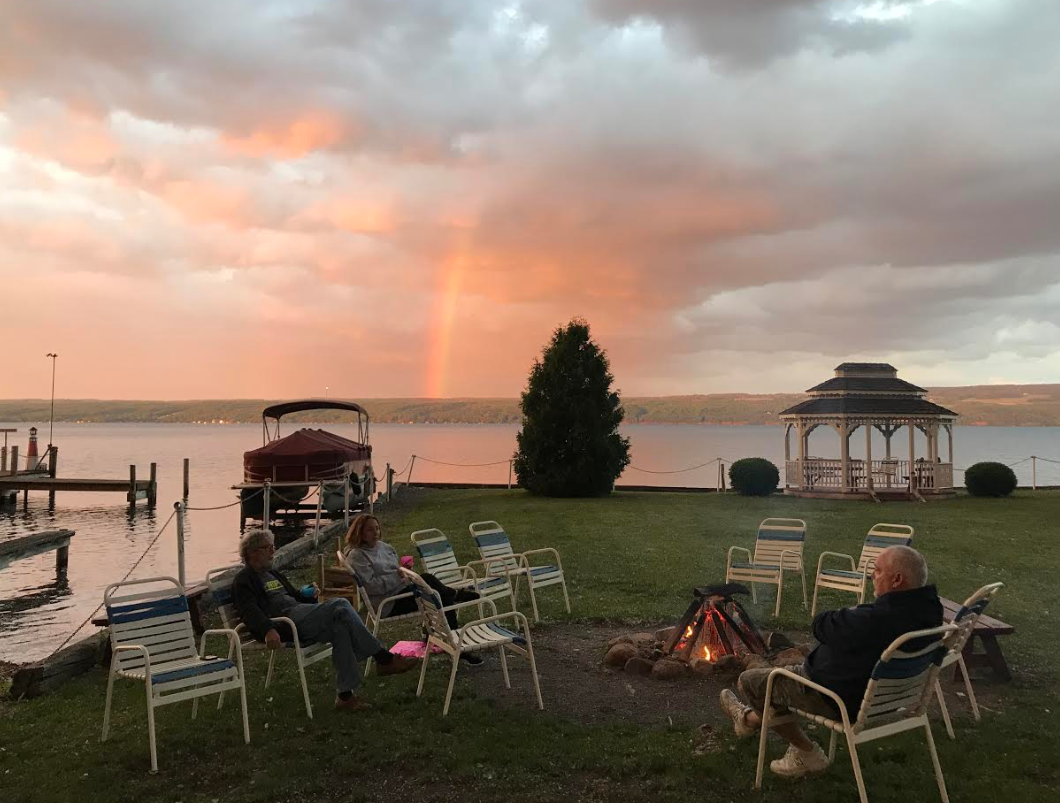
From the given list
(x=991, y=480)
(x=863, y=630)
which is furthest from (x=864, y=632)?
(x=991, y=480)

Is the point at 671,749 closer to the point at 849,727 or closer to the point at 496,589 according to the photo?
the point at 849,727

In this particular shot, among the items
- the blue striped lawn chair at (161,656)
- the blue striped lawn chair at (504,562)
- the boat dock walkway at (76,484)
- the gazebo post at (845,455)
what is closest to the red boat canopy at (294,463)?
the boat dock walkway at (76,484)

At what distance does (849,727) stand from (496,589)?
4.49 metres

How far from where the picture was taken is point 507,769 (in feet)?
14.8

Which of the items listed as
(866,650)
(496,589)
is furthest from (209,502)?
(866,650)

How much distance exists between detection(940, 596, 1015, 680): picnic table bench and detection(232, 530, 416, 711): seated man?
4.32 meters

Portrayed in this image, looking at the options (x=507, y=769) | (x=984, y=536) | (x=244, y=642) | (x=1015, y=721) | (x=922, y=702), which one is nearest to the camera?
(x=922, y=702)

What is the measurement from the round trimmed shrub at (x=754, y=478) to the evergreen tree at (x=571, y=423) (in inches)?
136

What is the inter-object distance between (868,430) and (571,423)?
9.17 m

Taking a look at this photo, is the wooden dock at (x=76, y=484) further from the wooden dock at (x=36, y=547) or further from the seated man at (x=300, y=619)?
the seated man at (x=300, y=619)

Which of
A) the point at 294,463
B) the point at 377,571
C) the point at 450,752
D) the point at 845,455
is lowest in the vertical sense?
the point at 450,752

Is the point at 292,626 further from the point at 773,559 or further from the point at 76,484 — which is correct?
the point at 76,484

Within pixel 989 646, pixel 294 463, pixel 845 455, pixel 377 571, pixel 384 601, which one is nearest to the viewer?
pixel 989 646

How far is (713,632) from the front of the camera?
6441 millimetres
